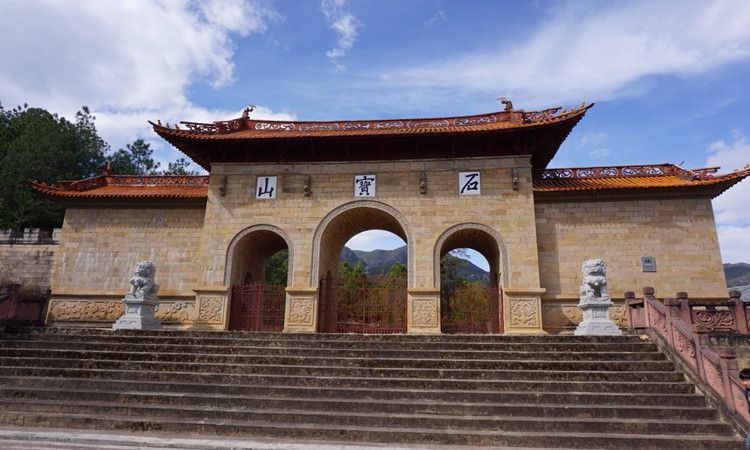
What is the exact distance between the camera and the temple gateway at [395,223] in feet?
39.8

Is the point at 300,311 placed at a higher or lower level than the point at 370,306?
lower

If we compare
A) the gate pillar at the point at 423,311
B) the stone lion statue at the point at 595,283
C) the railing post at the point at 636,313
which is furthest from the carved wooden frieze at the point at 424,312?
the railing post at the point at 636,313

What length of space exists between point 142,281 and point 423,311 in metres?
7.29

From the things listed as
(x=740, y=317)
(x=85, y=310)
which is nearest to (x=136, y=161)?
(x=85, y=310)

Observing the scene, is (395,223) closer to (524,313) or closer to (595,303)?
(524,313)

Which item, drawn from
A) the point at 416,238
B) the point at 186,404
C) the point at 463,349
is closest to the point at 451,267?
the point at 416,238

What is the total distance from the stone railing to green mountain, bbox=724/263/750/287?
4238 inches

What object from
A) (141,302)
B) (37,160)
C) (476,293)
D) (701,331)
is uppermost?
(37,160)

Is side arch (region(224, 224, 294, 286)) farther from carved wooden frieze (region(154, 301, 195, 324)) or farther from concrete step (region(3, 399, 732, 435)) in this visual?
concrete step (region(3, 399, 732, 435))

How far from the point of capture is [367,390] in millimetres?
7082

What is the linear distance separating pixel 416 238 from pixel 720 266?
810 cm

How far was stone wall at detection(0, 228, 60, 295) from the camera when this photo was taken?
55.3 ft

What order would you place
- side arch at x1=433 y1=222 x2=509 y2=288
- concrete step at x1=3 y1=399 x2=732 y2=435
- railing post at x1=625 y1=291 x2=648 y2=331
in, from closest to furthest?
concrete step at x1=3 y1=399 x2=732 y2=435 < railing post at x1=625 y1=291 x2=648 y2=331 < side arch at x1=433 y1=222 x2=509 y2=288

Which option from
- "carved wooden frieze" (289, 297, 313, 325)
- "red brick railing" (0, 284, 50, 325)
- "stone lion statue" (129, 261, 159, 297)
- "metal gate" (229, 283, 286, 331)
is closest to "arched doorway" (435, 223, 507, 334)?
"carved wooden frieze" (289, 297, 313, 325)
